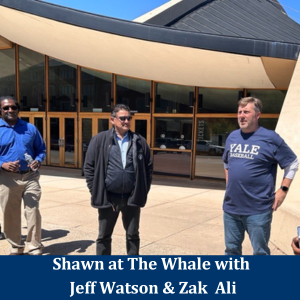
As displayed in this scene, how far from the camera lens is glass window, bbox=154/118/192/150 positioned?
39.5 feet

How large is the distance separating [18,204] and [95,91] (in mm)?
9967

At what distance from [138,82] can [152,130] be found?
1.92 meters

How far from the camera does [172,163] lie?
485 inches

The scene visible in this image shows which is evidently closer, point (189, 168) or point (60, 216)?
point (60, 216)

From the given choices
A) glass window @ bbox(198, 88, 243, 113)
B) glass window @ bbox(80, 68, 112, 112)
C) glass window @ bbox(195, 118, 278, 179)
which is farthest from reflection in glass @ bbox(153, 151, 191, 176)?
glass window @ bbox(80, 68, 112, 112)

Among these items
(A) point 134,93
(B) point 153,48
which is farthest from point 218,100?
(B) point 153,48

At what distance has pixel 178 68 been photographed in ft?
33.8

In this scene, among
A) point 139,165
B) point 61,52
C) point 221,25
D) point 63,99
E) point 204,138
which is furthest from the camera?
point 63,99

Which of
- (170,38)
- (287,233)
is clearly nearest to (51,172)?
(170,38)

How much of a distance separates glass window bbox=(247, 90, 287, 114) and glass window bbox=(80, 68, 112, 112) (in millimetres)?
5659

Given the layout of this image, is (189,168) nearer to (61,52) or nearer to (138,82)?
(138,82)

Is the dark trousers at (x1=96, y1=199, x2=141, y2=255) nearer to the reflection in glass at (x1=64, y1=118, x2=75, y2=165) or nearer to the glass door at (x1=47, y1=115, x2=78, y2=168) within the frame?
the glass door at (x1=47, y1=115, x2=78, y2=168)

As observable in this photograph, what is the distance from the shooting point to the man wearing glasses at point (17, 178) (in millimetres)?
4105

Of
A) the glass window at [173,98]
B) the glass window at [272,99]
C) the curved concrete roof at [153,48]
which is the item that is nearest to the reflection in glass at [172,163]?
the glass window at [173,98]
